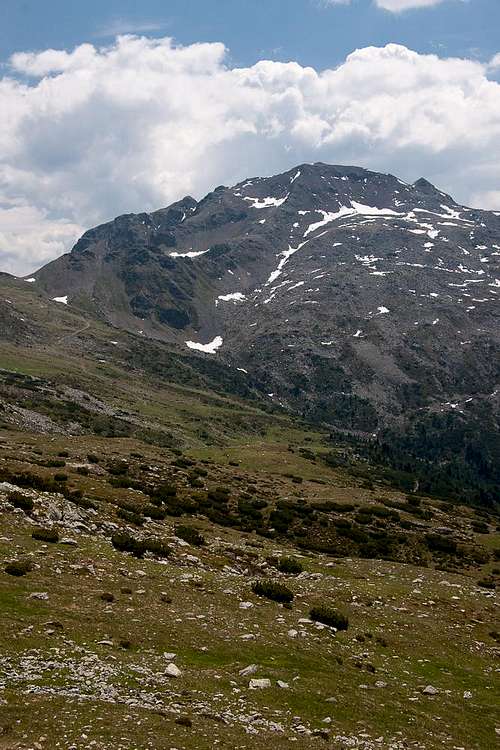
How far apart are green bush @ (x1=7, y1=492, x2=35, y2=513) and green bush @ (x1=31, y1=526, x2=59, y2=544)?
269 centimetres

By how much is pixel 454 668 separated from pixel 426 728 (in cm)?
647

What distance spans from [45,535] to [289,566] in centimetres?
1365

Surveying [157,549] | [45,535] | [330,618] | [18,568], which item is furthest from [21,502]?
[330,618]

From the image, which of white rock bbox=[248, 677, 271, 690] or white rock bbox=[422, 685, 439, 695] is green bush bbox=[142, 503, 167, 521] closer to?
white rock bbox=[248, 677, 271, 690]

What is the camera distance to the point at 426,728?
16.9m

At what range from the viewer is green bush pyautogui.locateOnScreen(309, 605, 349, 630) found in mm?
24266

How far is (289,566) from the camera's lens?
3206cm

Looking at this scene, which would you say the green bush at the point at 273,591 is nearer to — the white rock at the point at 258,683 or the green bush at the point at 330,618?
the green bush at the point at 330,618

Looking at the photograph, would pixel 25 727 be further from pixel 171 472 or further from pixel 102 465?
pixel 171 472

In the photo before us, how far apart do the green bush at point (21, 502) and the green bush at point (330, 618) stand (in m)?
15.4

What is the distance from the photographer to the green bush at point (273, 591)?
26.2m

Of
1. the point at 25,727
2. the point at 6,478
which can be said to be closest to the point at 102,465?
the point at 6,478

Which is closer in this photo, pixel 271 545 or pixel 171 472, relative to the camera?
pixel 271 545

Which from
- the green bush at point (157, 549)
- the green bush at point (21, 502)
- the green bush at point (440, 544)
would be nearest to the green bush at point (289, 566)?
the green bush at point (157, 549)
